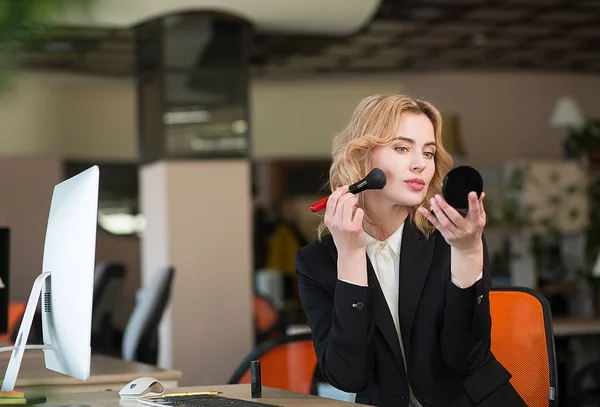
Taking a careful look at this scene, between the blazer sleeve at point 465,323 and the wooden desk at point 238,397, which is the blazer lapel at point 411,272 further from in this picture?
the wooden desk at point 238,397

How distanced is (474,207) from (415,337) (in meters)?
0.42

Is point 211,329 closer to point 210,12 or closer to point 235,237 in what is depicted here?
point 235,237

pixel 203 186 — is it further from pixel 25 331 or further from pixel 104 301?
pixel 25 331

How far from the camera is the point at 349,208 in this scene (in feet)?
6.43

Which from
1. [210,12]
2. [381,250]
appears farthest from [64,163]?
[381,250]

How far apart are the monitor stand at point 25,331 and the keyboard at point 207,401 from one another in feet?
1.03

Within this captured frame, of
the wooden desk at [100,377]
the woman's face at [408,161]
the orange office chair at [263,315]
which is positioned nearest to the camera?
the woman's face at [408,161]

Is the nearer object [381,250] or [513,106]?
[381,250]

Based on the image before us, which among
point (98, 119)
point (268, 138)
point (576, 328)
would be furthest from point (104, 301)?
point (268, 138)

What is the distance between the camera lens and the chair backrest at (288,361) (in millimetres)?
3330

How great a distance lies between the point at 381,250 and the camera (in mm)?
2289

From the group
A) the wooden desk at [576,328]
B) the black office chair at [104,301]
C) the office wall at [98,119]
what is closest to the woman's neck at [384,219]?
the wooden desk at [576,328]

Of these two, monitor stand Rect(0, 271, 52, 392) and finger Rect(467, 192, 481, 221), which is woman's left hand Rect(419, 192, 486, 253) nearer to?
finger Rect(467, 192, 481, 221)

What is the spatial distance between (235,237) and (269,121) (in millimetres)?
5154
